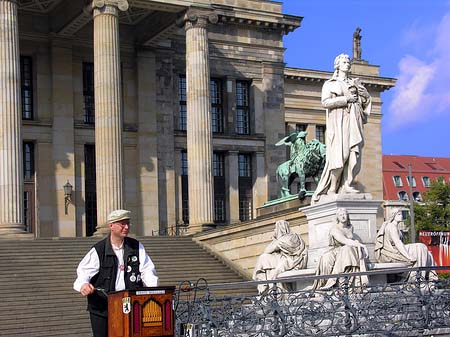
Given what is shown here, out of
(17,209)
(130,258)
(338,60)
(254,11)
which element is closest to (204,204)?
(17,209)

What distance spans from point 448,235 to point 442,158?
68632 millimetres

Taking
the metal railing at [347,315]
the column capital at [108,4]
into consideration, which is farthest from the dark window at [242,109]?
the metal railing at [347,315]

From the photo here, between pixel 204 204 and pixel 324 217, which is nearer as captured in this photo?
pixel 324 217

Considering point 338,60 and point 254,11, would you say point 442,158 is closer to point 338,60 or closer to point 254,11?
point 254,11

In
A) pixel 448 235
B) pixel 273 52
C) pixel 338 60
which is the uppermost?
pixel 273 52

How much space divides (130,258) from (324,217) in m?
9.03

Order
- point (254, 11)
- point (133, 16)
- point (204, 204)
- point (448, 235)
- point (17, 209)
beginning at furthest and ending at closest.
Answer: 1. point (448, 235)
2. point (254, 11)
3. point (133, 16)
4. point (204, 204)
5. point (17, 209)

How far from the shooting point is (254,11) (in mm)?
48188

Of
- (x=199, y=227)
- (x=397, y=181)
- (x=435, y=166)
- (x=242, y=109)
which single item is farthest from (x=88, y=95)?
(x=435, y=166)

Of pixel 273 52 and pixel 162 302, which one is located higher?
pixel 273 52

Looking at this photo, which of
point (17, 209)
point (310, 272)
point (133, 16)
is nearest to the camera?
point (310, 272)

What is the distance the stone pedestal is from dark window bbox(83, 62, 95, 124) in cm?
2824

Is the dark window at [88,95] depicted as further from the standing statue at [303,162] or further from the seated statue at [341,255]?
the seated statue at [341,255]

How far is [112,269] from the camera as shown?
346 inches
